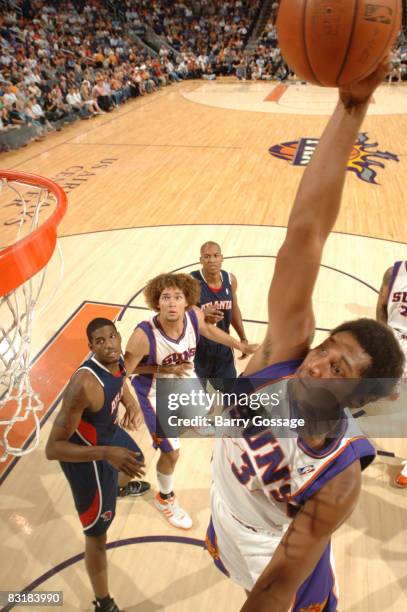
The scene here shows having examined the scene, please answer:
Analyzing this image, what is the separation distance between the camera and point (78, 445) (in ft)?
7.17

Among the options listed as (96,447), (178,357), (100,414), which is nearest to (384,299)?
(178,357)

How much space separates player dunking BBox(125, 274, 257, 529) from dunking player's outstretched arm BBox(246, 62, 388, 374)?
1584 mm

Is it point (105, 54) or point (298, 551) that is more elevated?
point (105, 54)

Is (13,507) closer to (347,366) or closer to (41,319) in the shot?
(41,319)

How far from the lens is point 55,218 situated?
2.49m

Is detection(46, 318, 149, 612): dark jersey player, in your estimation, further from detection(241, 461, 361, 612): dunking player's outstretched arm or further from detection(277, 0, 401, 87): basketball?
detection(277, 0, 401, 87): basketball

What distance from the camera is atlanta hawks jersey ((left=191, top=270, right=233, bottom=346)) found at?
3.67 meters

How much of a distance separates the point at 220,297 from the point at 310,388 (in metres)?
2.44

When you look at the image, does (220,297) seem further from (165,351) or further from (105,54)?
(105,54)

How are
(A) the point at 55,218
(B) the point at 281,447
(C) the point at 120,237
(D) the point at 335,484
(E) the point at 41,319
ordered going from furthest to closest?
(C) the point at 120,237 → (E) the point at 41,319 → (A) the point at 55,218 → (B) the point at 281,447 → (D) the point at 335,484

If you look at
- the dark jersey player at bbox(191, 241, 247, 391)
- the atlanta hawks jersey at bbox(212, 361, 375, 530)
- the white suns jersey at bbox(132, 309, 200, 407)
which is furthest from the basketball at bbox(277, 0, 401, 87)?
the dark jersey player at bbox(191, 241, 247, 391)

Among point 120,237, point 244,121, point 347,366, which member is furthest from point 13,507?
A: point 244,121

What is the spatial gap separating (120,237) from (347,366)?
5785 mm

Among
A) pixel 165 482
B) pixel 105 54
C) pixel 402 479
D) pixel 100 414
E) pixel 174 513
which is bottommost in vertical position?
pixel 402 479
